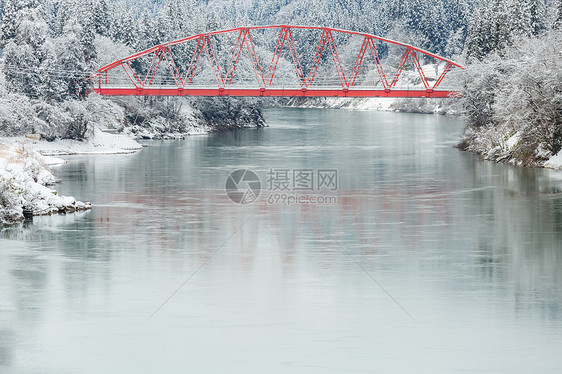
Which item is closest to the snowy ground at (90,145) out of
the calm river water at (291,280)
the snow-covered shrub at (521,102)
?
the calm river water at (291,280)

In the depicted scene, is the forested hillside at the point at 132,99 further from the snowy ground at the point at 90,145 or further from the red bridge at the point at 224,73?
the red bridge at the point at 224,73

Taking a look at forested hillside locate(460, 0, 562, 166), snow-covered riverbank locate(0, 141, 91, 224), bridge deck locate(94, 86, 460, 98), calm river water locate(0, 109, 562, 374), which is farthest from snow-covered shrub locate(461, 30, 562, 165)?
snow-covered riverbank locate(0, 141, 91, 224)

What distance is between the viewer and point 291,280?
26.8 meters

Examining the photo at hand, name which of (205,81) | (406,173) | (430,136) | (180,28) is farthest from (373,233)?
(180,28)

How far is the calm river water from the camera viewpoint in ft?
63.3

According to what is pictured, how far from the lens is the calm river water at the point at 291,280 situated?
19.3m

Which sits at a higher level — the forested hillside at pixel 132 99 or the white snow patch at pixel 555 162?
the forested hillside at pixel 132 99

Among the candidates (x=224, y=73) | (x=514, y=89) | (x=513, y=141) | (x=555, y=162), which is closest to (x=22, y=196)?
(x=514, y=89)

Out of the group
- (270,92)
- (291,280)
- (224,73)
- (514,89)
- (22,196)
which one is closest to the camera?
(291,280)

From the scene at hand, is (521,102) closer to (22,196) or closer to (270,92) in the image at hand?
(22,196)

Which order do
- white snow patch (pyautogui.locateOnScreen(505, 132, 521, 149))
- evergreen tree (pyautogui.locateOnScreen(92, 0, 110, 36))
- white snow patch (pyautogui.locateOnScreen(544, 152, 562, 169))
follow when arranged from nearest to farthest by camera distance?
white snow patch (pyautogui.locateOnScreen(544, 152, 562, 169))
white snow patch (pyautogui.locateOnScreen(505, 132, 521, 149))
evergreen tree (pyautogui.locateOnScreen(92, 0, 110, 36))

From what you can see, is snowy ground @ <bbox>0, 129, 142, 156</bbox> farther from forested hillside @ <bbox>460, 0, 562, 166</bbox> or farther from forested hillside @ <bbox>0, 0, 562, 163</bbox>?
forested hillside @ <bbox>460, 0, 562, 166</bbox>

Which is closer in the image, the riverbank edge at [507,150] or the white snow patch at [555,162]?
the white snow patch at [555,162]

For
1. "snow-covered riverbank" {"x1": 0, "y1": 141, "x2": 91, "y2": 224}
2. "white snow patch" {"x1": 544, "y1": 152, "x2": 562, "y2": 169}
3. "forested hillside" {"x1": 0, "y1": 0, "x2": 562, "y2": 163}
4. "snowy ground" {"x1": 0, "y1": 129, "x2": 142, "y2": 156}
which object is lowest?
"snow-covered riverbank" {"x1": 0, "y1": 141, "x2": 91, "y2": 224}
